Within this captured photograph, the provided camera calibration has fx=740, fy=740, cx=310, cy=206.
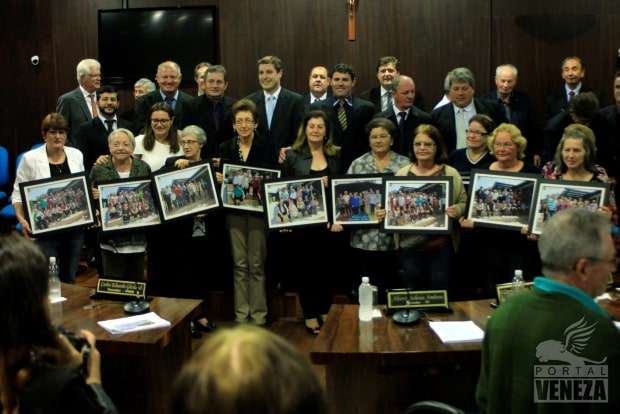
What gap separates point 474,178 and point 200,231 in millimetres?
1978

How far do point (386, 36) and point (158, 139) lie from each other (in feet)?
11.1

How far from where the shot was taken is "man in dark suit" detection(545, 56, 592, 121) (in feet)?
21.9

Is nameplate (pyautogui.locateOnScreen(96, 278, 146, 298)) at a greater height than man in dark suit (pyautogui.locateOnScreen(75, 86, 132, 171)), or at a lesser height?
lesser

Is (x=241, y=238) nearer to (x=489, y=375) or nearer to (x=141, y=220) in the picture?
(x=141, y=220)

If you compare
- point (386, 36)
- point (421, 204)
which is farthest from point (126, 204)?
point (386, 36)

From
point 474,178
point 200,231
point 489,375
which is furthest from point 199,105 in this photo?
point 489,375

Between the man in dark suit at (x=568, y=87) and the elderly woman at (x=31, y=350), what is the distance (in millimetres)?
5773

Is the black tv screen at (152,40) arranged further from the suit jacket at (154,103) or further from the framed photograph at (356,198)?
the framed photograph at (356,198)

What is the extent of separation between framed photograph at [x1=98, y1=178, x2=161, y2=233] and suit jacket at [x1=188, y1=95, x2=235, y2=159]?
3.75 ft

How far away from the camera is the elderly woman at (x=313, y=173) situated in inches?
204

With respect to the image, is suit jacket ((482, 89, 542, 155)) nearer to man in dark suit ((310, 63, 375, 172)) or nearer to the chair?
man in dark suit ((310, 63, 375, 172))

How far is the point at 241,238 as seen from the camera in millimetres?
5406

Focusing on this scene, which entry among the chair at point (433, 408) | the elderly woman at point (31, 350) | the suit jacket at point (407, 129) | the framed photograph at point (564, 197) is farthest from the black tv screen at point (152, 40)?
the elderly woman at point (31, 350)

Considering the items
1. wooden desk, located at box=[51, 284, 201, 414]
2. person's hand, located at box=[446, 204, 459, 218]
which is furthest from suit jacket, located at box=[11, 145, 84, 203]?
person's hand, located at box=[446, 204, 459, 218]
